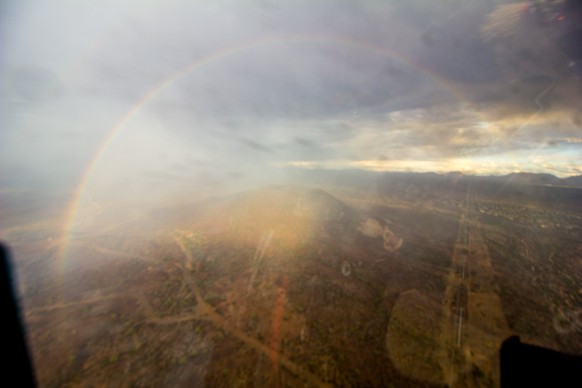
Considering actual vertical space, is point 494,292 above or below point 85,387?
above

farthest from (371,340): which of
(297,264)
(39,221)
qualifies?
(39,221)

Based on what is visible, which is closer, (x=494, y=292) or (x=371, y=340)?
(x=371, y=340)

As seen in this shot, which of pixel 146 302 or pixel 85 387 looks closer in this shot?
pixel 85 387

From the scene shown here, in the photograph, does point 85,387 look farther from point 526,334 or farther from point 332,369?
point 526,334

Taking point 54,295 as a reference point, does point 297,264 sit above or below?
above

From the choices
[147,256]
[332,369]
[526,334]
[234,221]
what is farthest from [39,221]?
[526,334]

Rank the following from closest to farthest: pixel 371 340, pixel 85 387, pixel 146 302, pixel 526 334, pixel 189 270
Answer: pixel 85 387, pixel 371 340, pixel 526 334, pixel 146 302, pixel 189 270

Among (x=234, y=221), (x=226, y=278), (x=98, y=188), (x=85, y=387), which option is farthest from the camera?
(x=98, y=188)

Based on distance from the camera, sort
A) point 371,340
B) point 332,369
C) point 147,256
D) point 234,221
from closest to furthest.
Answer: point 332,369 → point 371,340 → point 147,256 → point 234,221

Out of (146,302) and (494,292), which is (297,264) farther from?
(494,292)
